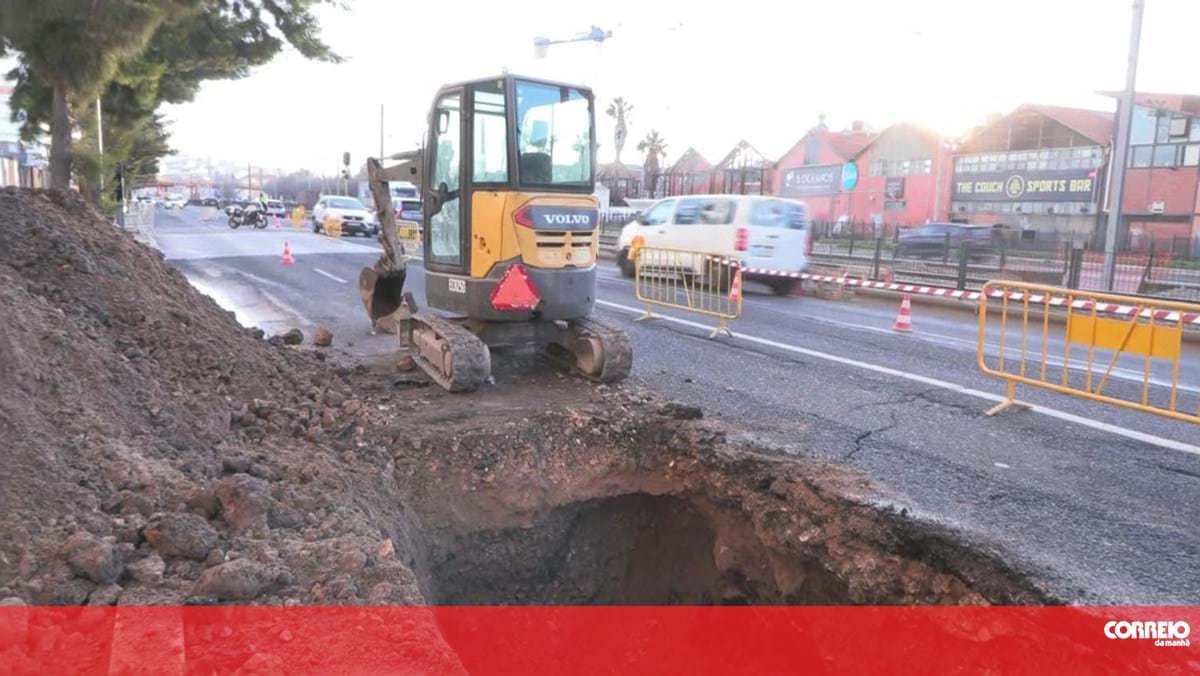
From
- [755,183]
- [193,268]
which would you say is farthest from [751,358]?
[755,183]

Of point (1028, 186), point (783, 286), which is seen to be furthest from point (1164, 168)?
point (783, 286)

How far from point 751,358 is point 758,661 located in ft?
15.0

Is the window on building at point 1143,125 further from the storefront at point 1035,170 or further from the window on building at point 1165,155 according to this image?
the storefront at point 1035,170

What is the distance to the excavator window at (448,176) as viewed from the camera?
734 cm

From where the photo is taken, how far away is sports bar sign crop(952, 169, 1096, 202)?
144ft

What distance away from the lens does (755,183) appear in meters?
53.1

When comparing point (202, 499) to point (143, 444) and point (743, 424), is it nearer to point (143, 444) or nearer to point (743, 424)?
point (143, 444)

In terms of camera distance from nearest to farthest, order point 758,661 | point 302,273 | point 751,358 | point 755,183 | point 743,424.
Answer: point 758,661 < point 743,424 < point 751,358 < point 302,273 < point 755,183

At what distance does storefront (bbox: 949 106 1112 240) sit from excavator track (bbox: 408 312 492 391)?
42445 millimetres

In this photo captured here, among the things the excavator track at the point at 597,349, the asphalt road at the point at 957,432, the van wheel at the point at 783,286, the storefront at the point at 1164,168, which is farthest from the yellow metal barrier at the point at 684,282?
the storefront at the point at 1164,168

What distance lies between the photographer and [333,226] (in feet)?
105

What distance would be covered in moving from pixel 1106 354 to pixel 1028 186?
40779 millimetres

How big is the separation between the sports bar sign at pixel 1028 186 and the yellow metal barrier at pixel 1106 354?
37522 mm

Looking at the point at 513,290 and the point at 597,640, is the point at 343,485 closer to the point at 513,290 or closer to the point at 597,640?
the point at 597,640
